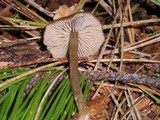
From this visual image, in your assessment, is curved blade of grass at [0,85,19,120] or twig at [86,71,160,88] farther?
twig at [86,71,160,88]

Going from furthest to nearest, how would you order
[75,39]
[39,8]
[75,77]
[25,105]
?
1. [39,8]
2. [75,39]
3. [75,77]
4. [25,105]

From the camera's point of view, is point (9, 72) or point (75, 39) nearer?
point (9, 72)

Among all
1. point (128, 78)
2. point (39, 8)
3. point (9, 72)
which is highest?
point (39, 8)

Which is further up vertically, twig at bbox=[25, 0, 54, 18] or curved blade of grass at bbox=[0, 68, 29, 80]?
twig at bbox=[25, 0, 54, 18]

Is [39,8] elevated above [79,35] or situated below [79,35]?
above

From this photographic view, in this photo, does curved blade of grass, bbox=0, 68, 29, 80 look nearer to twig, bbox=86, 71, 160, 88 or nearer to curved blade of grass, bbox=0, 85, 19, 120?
curved blade of grass, bbox=0, 85, 19, 120

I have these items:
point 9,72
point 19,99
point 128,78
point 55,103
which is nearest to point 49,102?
point 55,103

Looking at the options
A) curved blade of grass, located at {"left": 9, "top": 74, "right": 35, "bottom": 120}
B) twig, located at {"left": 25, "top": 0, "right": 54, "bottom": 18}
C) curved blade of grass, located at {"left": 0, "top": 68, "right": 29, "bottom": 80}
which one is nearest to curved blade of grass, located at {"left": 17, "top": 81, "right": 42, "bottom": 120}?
curved blade of grass, located at {"left": 9, "top": 74, "right": 35, "bottom": 120}

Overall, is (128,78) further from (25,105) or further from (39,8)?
(39,8)

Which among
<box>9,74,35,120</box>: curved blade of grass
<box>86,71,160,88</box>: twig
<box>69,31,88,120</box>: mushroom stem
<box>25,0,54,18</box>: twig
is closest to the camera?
<box>9,74,35,120</box>: curved blade of grass
